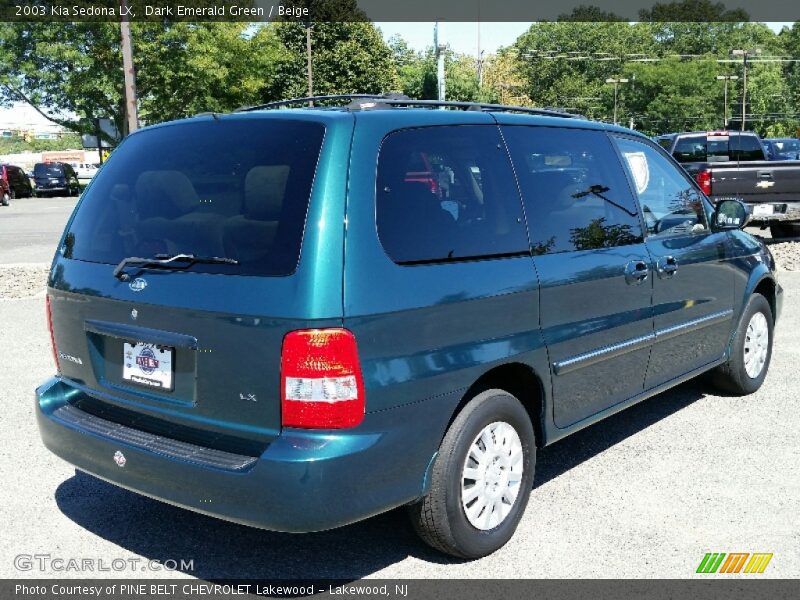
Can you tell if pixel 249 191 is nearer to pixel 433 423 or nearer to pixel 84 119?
pixel 433 423

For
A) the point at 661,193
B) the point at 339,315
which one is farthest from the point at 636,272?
the point at 339,315

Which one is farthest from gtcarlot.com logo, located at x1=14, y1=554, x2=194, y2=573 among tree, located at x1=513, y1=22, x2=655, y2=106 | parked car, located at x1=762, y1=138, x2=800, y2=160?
tree, located at x1=513, y1=22, x2=655, y2=106

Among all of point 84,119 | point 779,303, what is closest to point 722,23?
point 84,119

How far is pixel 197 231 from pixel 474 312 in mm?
1128

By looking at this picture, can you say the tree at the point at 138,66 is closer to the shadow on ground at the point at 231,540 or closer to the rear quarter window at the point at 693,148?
the rear quarter window at the point at 693,148

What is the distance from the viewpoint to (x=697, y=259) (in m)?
5.06

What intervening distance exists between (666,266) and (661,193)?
0.54m

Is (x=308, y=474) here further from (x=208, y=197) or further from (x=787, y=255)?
(x=787, y=255)

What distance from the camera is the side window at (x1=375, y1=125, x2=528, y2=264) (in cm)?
321

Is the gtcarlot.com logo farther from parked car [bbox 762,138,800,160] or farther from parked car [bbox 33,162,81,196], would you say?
parked car [bbox 33,162,81,196]

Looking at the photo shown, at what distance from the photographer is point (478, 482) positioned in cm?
352

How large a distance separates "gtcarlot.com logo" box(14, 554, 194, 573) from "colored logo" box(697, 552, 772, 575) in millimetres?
2153

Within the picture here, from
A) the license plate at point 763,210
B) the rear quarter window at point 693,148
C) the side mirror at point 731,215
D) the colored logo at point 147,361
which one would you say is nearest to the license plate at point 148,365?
the colored logo at point 147,361

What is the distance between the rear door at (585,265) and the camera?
12.7 ft
